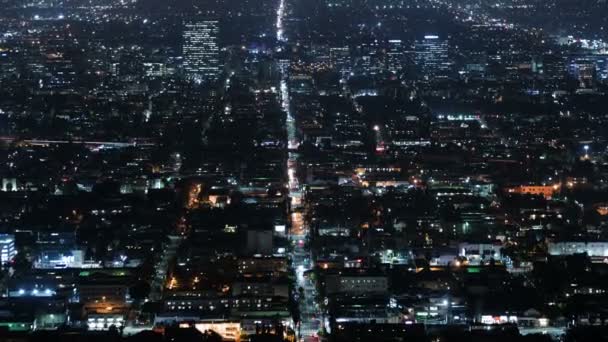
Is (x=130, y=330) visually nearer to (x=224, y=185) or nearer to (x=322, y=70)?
(x=224, y=185)

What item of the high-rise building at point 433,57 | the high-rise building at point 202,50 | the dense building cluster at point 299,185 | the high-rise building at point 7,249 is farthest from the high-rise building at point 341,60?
the high-rise building at point 7,249

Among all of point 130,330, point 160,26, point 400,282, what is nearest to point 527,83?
point 160,26

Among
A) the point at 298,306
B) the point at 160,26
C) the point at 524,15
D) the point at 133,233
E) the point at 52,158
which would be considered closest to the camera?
the point at 298,306

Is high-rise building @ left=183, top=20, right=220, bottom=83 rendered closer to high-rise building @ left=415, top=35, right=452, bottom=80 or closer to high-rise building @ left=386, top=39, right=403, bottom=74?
high-rise building @ left=386, top=39, right=403, bottom=74

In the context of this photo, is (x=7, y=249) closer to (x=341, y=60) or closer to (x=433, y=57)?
(x=341, y=60)

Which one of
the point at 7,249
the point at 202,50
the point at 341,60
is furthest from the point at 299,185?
the point at 341,60

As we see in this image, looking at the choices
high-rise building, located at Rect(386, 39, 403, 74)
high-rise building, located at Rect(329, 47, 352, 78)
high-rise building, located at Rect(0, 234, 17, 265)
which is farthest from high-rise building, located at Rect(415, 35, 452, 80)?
high-rise building, located at Rect(0, 234, 17, 265)
